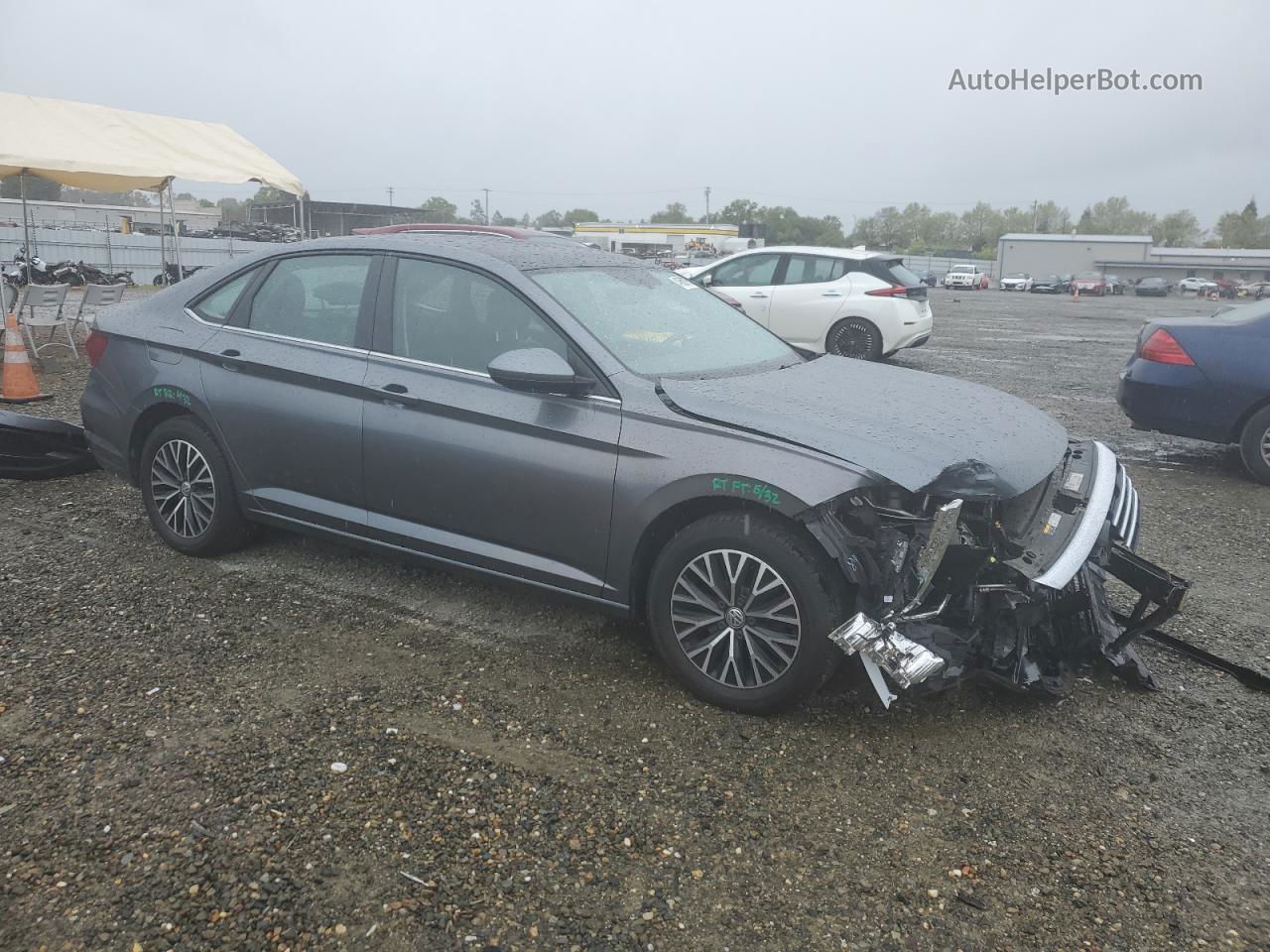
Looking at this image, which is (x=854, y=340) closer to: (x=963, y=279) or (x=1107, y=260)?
(x=963, y=279)

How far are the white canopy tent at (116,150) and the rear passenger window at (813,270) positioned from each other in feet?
25.5

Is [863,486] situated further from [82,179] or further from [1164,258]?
[1164,258]

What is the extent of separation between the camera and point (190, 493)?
15.0ft

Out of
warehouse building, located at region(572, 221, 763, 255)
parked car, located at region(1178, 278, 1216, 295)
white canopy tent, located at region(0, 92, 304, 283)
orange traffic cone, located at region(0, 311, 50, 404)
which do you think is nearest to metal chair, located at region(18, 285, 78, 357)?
white canopy tent, located at region(0, 92, 304, 283)

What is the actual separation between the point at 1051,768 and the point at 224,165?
14093 millimetres

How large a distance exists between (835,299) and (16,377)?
9315 millimetres

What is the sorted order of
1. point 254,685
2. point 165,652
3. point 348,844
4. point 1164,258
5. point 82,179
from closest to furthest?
1. point 348,844
2. point 254,685
3. point 165,652
4. point 82,179
5. point 1164,258

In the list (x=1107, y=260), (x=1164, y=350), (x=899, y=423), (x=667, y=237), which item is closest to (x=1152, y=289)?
(x=1107, y=260)

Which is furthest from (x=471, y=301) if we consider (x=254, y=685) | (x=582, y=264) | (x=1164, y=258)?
(x=1164, y=258)

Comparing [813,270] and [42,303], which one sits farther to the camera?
[813,270]

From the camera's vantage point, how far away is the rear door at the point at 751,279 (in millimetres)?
12648

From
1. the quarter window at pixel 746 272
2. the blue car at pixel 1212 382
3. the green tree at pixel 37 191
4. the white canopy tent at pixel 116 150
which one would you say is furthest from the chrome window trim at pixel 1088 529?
the green tree at pixel 37 191

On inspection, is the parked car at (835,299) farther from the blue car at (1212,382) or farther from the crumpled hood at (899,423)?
the crumpled hood at (899,423)

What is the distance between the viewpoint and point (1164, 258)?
293 feet
